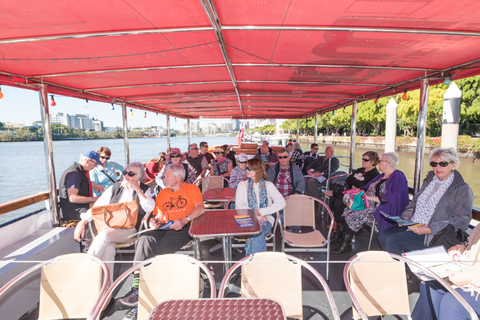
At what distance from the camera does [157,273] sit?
1.77m

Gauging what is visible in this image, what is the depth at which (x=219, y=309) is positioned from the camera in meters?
1.44

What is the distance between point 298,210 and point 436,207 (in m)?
1.49

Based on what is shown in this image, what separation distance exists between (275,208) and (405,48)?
228 cm

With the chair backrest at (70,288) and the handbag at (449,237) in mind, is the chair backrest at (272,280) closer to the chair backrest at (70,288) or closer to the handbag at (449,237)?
the chair backrest at (70,288)

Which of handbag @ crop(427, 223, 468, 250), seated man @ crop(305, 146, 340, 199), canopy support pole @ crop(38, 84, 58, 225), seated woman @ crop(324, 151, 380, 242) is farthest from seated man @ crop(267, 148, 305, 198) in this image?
canopy support pole @ crop(38, 84, 58, 225)

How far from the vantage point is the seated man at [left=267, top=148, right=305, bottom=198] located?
418cm

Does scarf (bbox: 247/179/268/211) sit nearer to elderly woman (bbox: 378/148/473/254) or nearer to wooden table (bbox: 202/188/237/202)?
wooden table (bbox: 202/188/237/202)

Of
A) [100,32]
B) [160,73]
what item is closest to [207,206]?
[160,73]

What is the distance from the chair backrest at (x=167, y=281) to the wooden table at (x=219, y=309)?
9.6 inches

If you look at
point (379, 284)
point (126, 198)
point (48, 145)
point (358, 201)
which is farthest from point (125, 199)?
point (358, 201)

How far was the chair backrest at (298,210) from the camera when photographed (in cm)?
336

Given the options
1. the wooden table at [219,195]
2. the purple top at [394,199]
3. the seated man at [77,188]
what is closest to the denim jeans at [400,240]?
the purple top at [394,199]

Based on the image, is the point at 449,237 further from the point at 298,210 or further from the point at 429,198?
the point at 298,210

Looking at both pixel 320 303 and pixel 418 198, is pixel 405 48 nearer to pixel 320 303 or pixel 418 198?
pixel 418 198
